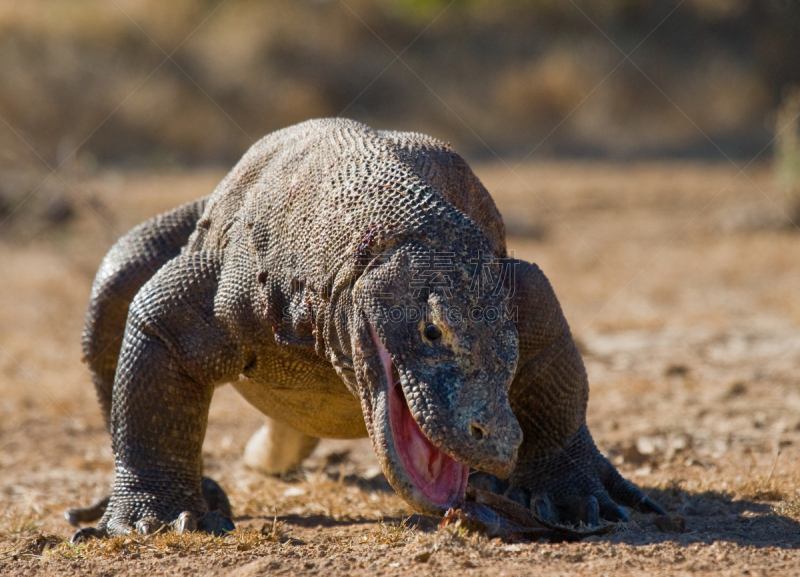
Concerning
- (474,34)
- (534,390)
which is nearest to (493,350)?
(534,390)

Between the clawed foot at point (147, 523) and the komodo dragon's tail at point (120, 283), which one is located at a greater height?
the komodo dragon's tail at point (120, 283)

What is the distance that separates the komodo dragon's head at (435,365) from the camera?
91.1 inches

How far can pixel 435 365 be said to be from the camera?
94.1 inches

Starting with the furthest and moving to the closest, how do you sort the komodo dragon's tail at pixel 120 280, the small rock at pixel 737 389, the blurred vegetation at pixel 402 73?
1. the blurred vegetation at pixel 402 73
2. the small rock at pixel 737 389
3. the komodo dragon's tail at pixel 120 280

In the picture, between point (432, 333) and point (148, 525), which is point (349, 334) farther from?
point (148, 525)

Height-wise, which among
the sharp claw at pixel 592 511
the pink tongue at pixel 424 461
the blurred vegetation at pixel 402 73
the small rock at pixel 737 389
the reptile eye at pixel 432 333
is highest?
the blurred vegetation at pixel 402 73

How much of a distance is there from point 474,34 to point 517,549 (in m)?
20.7

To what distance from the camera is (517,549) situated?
2.57 metres

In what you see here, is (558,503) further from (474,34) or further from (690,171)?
(474,34)

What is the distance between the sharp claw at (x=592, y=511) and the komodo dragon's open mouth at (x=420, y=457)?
0.85 m

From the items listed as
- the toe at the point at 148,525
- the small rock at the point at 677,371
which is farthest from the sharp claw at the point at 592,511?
the small rock at the point at 677,371

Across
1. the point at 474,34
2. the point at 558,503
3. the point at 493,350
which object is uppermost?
the point at 474,34

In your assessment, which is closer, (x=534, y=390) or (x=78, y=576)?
(x=78, y=576)

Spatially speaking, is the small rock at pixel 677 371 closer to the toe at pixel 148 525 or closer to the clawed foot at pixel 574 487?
the clawed foot at pixel 574 487
